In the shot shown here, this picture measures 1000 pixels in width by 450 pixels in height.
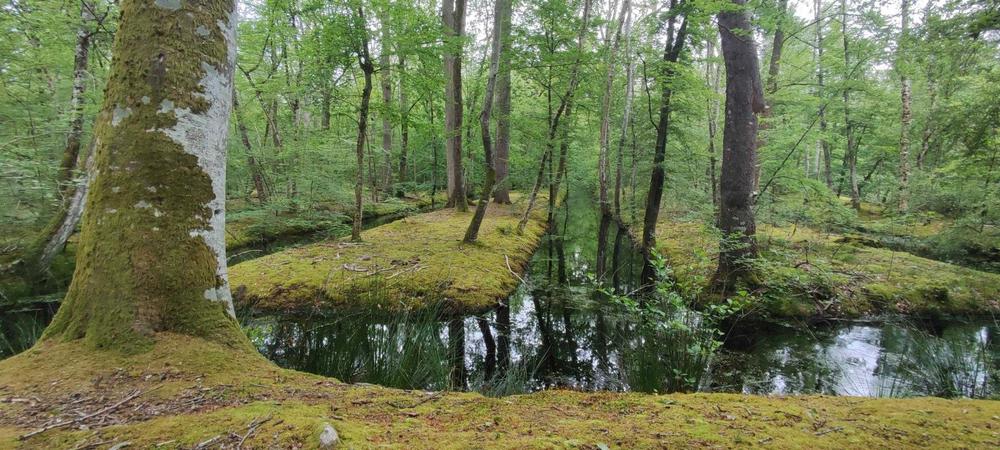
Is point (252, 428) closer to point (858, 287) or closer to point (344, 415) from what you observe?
point (344, 415)

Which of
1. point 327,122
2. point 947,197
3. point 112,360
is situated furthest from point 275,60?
point 947,197

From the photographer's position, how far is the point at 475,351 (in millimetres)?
4266

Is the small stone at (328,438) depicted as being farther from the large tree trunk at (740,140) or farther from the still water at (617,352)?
the large tree trunk at (740,140)

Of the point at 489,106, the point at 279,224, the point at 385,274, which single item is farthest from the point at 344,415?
the point at 279,224

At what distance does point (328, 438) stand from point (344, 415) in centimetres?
31

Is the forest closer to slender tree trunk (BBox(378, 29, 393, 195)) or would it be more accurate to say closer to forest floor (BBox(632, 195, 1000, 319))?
forest floor (BBox(632, 195, 1000, 319))

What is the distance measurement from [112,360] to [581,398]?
2198 millimetres

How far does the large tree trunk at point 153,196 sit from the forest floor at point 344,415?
134 mm

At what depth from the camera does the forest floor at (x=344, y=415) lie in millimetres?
1266

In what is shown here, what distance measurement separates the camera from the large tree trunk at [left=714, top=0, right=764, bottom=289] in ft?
18.1

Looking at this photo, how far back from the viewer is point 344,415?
1.50 metres

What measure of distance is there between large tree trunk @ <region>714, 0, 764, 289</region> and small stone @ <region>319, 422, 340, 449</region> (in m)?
5.62

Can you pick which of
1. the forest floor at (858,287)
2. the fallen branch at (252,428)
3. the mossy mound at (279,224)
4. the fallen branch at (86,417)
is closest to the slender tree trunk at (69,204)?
the mossy mound at (279,224)

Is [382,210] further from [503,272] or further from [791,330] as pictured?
[791,330]
